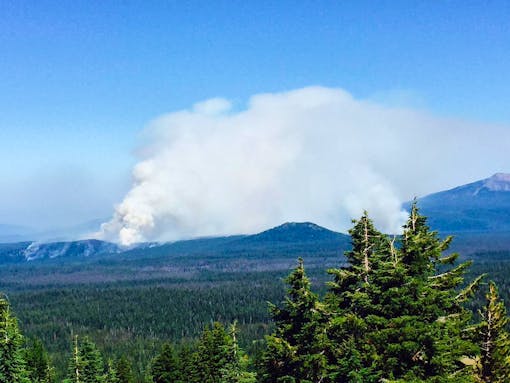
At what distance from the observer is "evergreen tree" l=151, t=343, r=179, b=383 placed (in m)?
63.6

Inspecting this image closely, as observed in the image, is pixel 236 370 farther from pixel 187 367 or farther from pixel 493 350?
pixel 187 367

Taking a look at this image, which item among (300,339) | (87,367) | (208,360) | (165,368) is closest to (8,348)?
(87,367)

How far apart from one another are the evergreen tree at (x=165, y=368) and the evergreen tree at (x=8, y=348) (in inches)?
1063

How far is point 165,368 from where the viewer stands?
210 feet

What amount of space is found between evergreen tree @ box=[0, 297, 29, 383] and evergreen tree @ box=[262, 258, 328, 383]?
846 inches

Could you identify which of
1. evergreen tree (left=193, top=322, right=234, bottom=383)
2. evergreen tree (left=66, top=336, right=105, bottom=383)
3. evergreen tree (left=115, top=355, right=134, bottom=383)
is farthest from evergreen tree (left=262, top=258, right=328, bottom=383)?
evergreen tree (left=115, top=355, right=134, bottom=383)

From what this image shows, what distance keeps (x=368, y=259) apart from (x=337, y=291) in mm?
2524

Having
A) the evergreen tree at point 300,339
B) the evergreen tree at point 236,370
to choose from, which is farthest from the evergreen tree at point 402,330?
the evergreen tree at point 236,370

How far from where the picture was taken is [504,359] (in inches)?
1094

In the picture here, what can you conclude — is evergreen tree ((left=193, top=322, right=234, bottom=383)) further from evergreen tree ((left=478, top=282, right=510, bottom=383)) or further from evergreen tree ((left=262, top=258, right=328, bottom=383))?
evergreen tree ((left=262, top=258, right=328, bottom=383))

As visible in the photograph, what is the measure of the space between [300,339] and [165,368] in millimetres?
44339

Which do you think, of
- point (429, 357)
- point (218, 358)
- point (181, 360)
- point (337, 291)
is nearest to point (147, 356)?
point (181, 360)

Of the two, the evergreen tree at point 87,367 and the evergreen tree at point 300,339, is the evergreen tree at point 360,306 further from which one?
the evergreen tree at point 87,367

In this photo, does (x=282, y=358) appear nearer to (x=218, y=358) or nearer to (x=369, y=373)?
(x=369, y=373)
